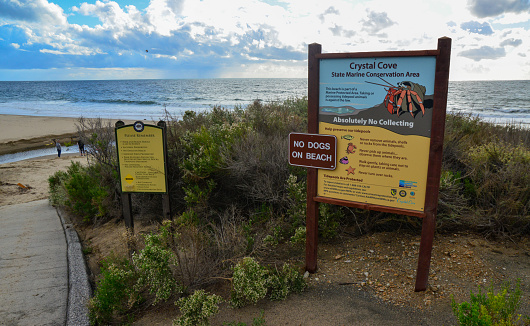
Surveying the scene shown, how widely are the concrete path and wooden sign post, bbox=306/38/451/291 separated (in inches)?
137

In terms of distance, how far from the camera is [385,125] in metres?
3.30

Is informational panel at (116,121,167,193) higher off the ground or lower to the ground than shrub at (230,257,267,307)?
higher

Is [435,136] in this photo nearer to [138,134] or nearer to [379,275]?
[379,275]

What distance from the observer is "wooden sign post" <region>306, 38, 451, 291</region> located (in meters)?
3.12

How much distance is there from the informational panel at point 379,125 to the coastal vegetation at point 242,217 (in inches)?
43.6

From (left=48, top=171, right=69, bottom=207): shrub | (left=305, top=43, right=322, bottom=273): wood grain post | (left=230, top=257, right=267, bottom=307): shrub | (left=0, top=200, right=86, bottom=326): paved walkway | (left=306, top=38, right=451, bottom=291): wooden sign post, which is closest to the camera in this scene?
(left=306, top=38, right=451, bottom=291): wooden sign post

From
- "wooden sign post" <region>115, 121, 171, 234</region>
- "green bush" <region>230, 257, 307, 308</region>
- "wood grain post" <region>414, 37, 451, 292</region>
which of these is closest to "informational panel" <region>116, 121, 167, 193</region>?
"wooden sign post" <region>115, 121, 171, 234</region>

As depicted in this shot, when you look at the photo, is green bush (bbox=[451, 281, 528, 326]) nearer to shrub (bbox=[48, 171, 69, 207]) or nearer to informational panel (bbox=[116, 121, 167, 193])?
informational panel (bbox=[116, 121, 167, 193])

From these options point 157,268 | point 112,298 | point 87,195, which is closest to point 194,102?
point 87,195

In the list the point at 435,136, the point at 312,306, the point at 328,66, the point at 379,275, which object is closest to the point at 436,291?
the point at 379,275

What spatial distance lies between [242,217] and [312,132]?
6.51 feet

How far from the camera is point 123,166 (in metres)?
5.05

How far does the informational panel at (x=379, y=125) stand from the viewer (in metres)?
3.17

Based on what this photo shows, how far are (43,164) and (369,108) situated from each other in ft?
62.6
